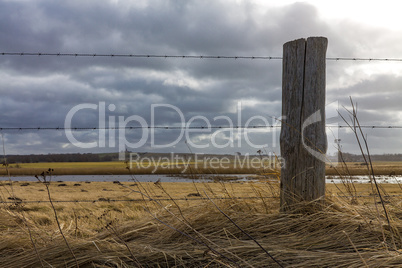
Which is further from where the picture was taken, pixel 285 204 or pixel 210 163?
pixel 210 163

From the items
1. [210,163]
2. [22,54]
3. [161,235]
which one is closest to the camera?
[161,235]

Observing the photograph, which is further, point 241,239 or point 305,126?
point 305,126

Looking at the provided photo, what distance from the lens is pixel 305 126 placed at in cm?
330

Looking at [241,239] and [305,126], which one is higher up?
[305,126]

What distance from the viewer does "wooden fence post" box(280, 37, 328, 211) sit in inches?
129

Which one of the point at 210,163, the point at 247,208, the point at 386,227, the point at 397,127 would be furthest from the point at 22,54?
the point at 397,127

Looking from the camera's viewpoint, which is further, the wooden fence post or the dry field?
the wooden fence post

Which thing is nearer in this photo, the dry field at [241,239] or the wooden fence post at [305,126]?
the dry field at [241,239]

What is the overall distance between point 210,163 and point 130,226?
1.16 meters

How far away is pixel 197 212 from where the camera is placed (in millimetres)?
3340

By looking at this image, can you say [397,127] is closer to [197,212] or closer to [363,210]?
[363,210]

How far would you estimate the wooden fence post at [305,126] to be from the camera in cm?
327

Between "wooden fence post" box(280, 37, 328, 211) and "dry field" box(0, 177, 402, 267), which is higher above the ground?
"wooden fence post" box(280, 37, 328, 211)

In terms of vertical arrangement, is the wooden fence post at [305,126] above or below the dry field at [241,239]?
above
